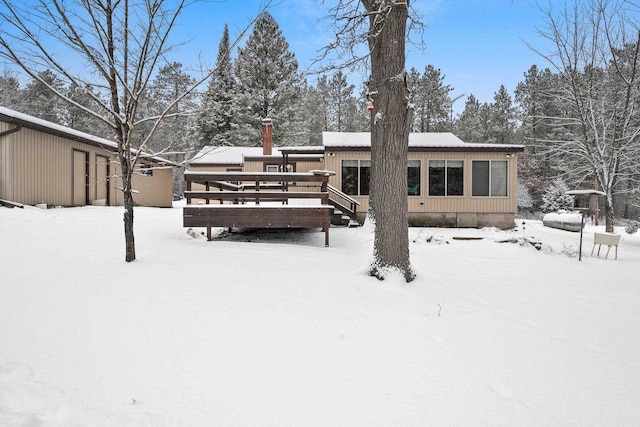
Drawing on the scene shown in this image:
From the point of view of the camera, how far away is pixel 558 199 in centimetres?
2186

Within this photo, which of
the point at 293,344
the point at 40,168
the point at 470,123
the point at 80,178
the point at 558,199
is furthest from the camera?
the point at 470,123

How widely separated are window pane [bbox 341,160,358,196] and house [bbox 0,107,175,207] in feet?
19.5

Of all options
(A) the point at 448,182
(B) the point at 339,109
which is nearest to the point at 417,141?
(A) the point at 448,182

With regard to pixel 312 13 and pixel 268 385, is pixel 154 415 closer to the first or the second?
pixel 268 385

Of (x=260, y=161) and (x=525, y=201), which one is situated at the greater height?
(x=260, y=161)

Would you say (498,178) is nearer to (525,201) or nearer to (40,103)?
(525,201)

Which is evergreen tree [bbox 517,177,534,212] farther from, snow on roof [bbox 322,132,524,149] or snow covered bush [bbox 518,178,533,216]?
snow on roof [bbox 322,132,524,149]

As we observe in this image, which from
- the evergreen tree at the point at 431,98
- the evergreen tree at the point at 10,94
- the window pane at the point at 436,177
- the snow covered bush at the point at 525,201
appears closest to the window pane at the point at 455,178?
the window pane at the point at 436,177

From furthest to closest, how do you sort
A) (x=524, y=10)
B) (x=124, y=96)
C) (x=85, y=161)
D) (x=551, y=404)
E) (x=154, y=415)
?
(x=85, y=161)
(x=524, y=10)
(x=124, y=96)
(x=551, y=404)
(x=154, y=415)

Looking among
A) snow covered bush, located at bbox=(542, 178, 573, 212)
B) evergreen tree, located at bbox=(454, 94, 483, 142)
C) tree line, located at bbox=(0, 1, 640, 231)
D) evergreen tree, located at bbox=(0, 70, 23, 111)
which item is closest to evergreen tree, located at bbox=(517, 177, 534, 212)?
tree line, located at bbox=(0, 1, 640, 231)

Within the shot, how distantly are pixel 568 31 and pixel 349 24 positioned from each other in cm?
1171

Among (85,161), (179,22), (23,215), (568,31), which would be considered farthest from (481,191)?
(85,161)

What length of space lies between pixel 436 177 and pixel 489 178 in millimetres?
1934

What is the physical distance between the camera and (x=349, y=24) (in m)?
5.55
